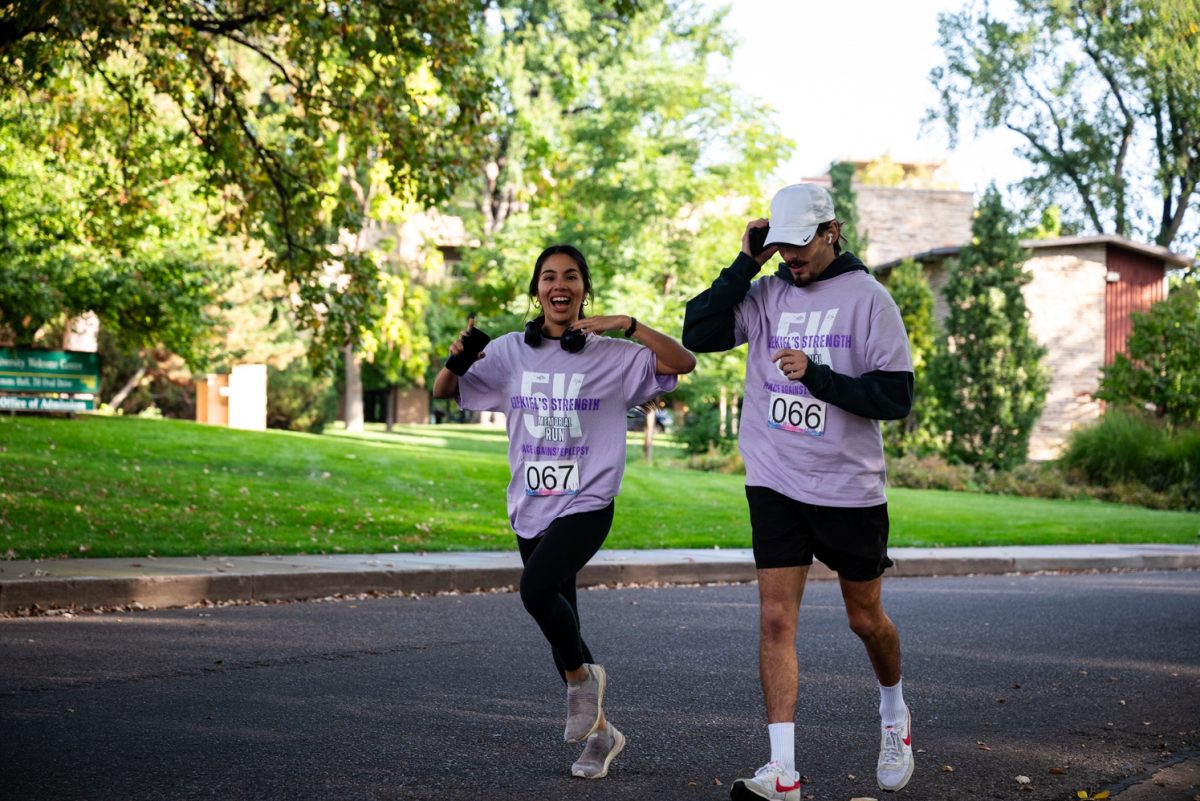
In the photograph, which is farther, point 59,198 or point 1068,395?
point 1068,395

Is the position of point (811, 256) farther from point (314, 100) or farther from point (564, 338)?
point (314, 100)

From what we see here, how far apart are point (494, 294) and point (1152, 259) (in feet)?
58.9

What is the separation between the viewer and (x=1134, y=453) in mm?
27391

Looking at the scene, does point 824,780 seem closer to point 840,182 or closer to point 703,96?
point 703,96

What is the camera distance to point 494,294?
3441 centimetres

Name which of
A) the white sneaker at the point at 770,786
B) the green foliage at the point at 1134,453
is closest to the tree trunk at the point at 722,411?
the green foliage at the point at 1134,453

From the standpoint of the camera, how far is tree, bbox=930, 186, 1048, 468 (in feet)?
98.7

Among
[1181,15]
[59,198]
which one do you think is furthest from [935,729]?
[1181,15]

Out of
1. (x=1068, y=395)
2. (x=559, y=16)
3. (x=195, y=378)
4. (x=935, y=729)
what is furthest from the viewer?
(x=559, y=16)

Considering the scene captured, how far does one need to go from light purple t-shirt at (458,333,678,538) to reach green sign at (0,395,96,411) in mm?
19838

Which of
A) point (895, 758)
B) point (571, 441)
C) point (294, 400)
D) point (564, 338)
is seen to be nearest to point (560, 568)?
point (571, 441)

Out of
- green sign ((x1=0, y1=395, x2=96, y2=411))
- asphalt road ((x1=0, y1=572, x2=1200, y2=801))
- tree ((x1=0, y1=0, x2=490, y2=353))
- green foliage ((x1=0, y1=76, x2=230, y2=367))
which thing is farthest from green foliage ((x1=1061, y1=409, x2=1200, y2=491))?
green sign ((x1=0, y1=395, x2=96, y2=411))

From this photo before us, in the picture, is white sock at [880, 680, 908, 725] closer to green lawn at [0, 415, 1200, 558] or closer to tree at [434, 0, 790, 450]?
green lawn at [0, 415, 1200, 558]

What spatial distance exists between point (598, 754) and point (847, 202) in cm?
3358
